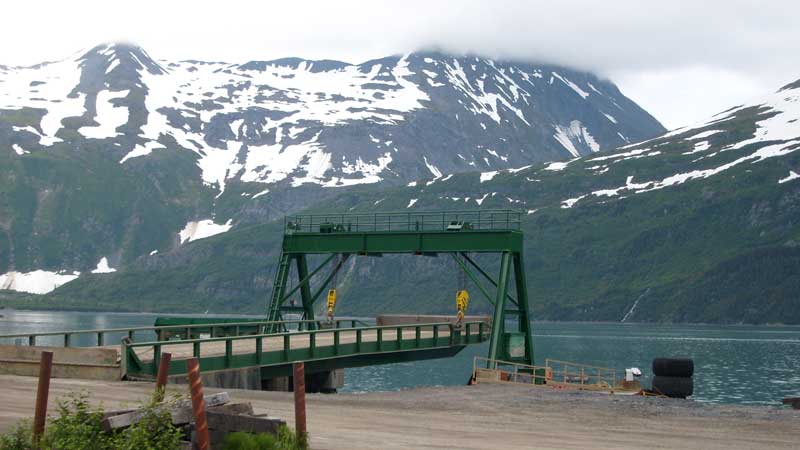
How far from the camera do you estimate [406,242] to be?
61.1m

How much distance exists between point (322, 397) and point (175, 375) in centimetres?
572

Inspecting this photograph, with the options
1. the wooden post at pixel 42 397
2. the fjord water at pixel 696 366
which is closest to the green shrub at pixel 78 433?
the wooden post at pixel 42 397

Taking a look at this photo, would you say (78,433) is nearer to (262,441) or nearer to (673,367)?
(262,441)

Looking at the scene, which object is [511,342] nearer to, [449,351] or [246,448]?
[449,351]

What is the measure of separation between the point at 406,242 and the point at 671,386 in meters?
14.9

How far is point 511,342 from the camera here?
5838cm

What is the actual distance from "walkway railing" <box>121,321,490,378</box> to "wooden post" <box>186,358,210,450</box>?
19256 mm

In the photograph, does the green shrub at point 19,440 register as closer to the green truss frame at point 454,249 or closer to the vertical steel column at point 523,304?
the green truss frame at point 454,249

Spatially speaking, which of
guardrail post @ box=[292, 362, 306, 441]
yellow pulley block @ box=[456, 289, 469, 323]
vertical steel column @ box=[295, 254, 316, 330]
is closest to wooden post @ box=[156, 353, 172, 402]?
guardrail post @ box=[292, 362, 306, 441]

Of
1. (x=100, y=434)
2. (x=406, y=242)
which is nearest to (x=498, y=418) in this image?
(x=100, y=434)

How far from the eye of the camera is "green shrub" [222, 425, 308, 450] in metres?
21.4

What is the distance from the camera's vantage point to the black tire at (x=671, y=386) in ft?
179

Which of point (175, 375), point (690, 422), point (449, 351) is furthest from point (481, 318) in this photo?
point (690, 422)

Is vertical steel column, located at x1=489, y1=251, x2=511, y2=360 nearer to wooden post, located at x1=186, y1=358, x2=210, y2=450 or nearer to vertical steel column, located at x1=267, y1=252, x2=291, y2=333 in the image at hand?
vertical steel column, located at x1=267, y1=252, x2=291, y2=333
